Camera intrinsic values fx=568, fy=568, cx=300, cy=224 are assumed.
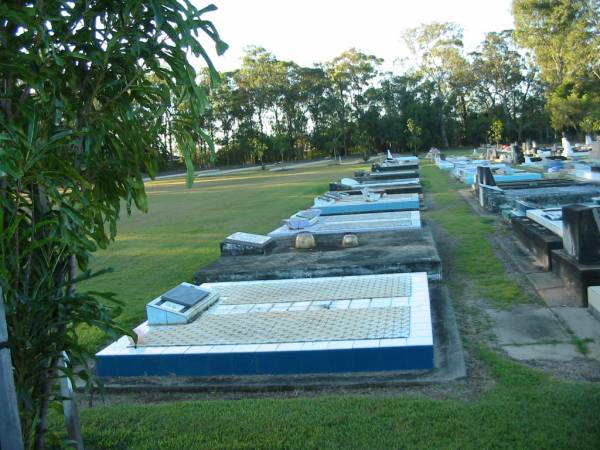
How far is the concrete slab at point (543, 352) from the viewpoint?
4711mm

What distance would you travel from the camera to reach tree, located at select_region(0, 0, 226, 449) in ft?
7.73

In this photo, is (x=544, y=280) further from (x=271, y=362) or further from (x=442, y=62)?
(x=442, y=62)

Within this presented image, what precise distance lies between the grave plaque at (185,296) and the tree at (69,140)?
10.8 ft

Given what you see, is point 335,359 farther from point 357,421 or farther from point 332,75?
point 332,75

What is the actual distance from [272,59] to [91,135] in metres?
59.2

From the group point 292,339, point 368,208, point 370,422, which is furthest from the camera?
point 368,208

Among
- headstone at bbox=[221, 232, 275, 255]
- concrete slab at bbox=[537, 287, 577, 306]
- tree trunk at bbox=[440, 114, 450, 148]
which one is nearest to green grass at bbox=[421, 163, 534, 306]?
concrete slab at bbox=[537, 287, 577, 306]

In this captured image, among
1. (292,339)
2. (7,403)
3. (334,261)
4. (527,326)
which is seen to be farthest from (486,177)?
(7,403)

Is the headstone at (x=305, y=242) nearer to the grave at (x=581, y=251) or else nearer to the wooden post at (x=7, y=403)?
the grave at (x=581, y=251)

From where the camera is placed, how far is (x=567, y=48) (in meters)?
45.6

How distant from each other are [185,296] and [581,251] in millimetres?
4559

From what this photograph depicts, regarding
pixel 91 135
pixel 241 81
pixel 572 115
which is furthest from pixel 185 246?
pixel 241 81

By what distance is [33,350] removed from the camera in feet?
8.48

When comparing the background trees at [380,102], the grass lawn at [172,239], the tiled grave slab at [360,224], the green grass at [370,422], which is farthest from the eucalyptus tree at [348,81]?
the green grass at [370,422]
